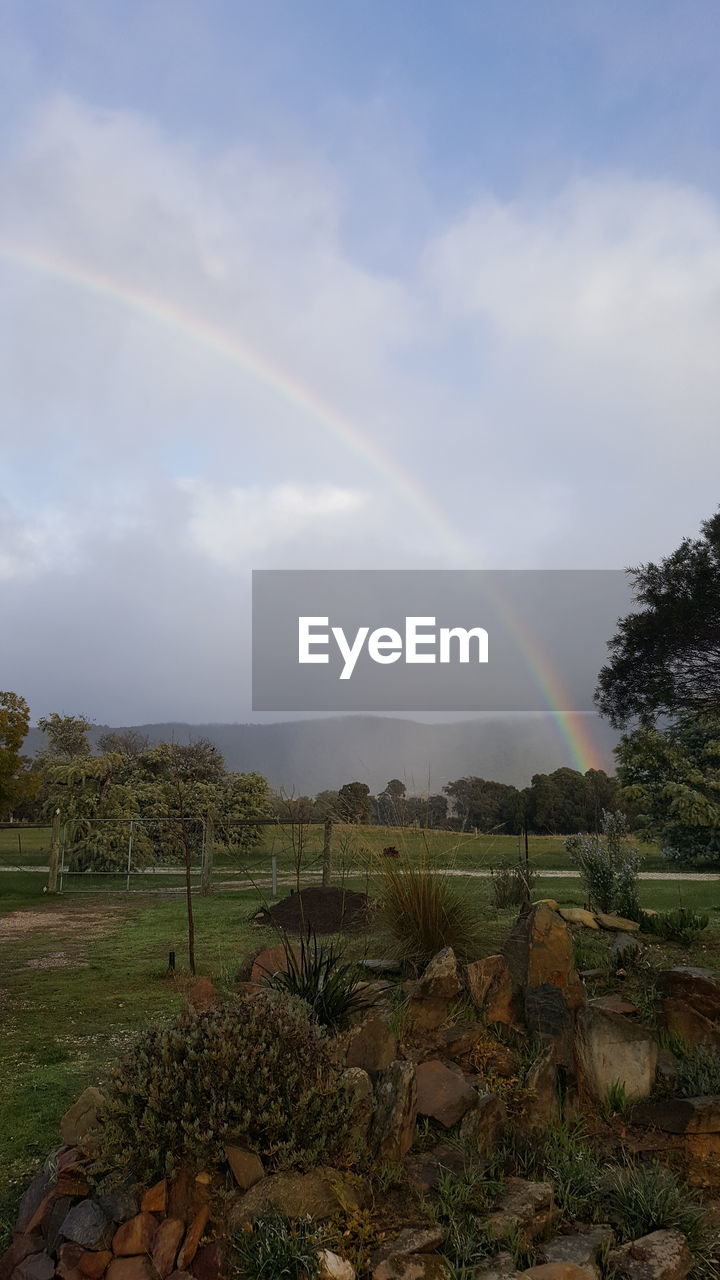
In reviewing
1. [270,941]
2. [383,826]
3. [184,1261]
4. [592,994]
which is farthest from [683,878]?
[184,1261]

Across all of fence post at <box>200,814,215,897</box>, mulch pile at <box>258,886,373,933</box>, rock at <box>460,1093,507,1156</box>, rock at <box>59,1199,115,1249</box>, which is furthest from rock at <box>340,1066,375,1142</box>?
fence post at <box>200,814,215,897</box>

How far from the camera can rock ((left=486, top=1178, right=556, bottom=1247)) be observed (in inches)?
147

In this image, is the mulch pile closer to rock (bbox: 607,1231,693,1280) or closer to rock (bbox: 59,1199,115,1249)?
rock (bbox: 59,1199,115,1249)

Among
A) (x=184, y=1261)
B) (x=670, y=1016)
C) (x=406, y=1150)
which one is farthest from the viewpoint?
(x=670, y=1016)

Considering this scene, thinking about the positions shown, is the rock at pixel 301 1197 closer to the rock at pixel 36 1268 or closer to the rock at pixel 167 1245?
the rock at pixel 167 1245

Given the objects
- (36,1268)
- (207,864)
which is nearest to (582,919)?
(36,1268)

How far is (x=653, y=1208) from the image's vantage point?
12.8 ft

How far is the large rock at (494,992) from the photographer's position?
578 cm

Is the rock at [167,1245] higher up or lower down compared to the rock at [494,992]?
lower down

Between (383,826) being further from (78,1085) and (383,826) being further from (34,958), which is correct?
(34,958)

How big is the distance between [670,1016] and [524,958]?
1039 mm

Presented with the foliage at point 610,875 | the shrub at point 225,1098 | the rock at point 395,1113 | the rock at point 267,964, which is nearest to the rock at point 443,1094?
the rock at point 395,1113

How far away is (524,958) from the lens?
19.4ft

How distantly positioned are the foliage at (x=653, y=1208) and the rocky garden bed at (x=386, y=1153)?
0.04 ft
